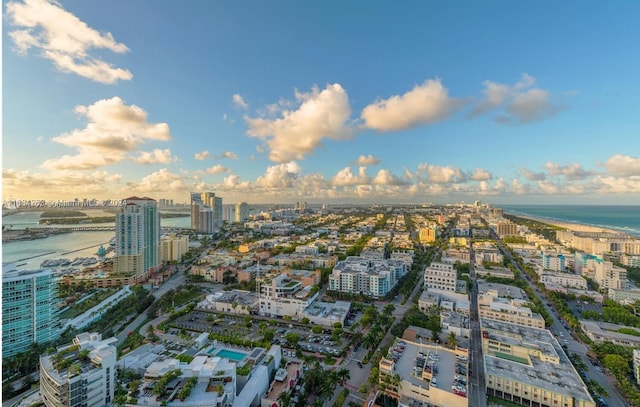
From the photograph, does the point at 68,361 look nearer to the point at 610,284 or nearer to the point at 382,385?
the point at 382,385

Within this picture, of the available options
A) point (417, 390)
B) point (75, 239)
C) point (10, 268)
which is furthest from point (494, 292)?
point (75, 239)

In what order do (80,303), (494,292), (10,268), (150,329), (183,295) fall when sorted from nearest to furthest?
(10,268), (150,329), (80,303), (494,292), (183,295)

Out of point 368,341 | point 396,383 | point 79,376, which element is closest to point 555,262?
point 368,341

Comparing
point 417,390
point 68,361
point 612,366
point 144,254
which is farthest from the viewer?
point 144,254

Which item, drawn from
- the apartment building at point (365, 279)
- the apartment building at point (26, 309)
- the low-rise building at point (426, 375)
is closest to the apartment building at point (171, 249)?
the apartment building at point (26, 309)

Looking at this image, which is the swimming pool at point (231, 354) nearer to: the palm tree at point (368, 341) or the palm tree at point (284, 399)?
the palm tree at point (284, 399)
